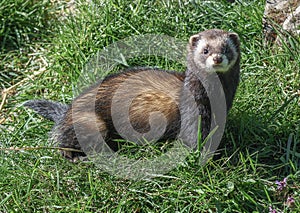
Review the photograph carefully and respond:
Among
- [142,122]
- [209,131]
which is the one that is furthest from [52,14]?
[209,131]

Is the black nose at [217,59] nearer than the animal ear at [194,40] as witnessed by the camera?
Yes

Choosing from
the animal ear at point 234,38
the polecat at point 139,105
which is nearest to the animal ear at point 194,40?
the polecat at point 139,105

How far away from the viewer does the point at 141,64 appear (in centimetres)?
516

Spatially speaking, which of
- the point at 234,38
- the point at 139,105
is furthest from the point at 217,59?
the point at 139,105

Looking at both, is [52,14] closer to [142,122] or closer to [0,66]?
[0,66]

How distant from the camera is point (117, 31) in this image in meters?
5.27

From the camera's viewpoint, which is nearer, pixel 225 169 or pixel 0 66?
pixel 225 169

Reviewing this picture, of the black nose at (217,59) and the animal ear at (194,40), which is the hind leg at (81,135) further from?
the black nose at (217,59)

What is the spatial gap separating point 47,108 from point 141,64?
830mm

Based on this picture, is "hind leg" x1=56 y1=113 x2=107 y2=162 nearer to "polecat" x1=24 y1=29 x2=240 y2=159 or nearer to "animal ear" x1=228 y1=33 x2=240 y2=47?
"polecat" x1=24 y1=29 x2=240 y2=159

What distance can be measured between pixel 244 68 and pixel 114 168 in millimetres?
1359

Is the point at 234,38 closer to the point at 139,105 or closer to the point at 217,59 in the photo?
the point at 217,59

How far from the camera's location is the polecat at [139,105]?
4.24 meters

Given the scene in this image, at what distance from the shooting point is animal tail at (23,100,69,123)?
15.6 feet
